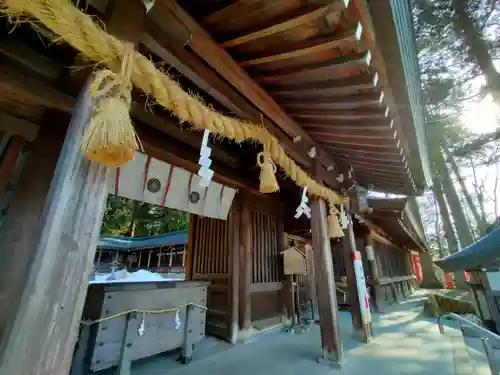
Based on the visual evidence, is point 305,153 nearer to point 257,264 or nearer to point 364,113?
point 364,113

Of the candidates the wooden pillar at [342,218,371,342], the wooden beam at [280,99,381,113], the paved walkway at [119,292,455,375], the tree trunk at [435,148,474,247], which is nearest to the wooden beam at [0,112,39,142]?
the wooden beam at [280,99,381,113]

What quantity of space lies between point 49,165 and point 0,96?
62 cm

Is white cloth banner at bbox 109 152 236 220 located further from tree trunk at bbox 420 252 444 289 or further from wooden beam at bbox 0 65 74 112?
tree trunk at bbox 420 252 444 289

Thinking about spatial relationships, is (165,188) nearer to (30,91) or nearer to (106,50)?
(30,91)

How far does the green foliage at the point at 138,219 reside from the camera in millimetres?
19766

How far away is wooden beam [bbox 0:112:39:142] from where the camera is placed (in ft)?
7.12

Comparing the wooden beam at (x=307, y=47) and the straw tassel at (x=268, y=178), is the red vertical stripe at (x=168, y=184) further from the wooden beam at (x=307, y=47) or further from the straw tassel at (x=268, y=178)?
the wooden beam at (x=307, y=47)

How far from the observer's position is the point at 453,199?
12.2 m

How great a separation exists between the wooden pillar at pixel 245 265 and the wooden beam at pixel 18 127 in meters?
3.58

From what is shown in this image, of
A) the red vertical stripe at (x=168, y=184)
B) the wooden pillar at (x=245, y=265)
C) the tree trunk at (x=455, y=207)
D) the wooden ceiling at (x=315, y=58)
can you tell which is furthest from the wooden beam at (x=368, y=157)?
the tree trunk at (x=455, y=207)

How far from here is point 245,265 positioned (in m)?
4.88

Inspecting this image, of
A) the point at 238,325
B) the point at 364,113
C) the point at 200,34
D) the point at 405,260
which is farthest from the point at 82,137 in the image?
the point at 405,260

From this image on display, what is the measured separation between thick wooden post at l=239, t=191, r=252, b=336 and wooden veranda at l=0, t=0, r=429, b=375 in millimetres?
30

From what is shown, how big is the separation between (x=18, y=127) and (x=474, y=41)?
11.3 meters
